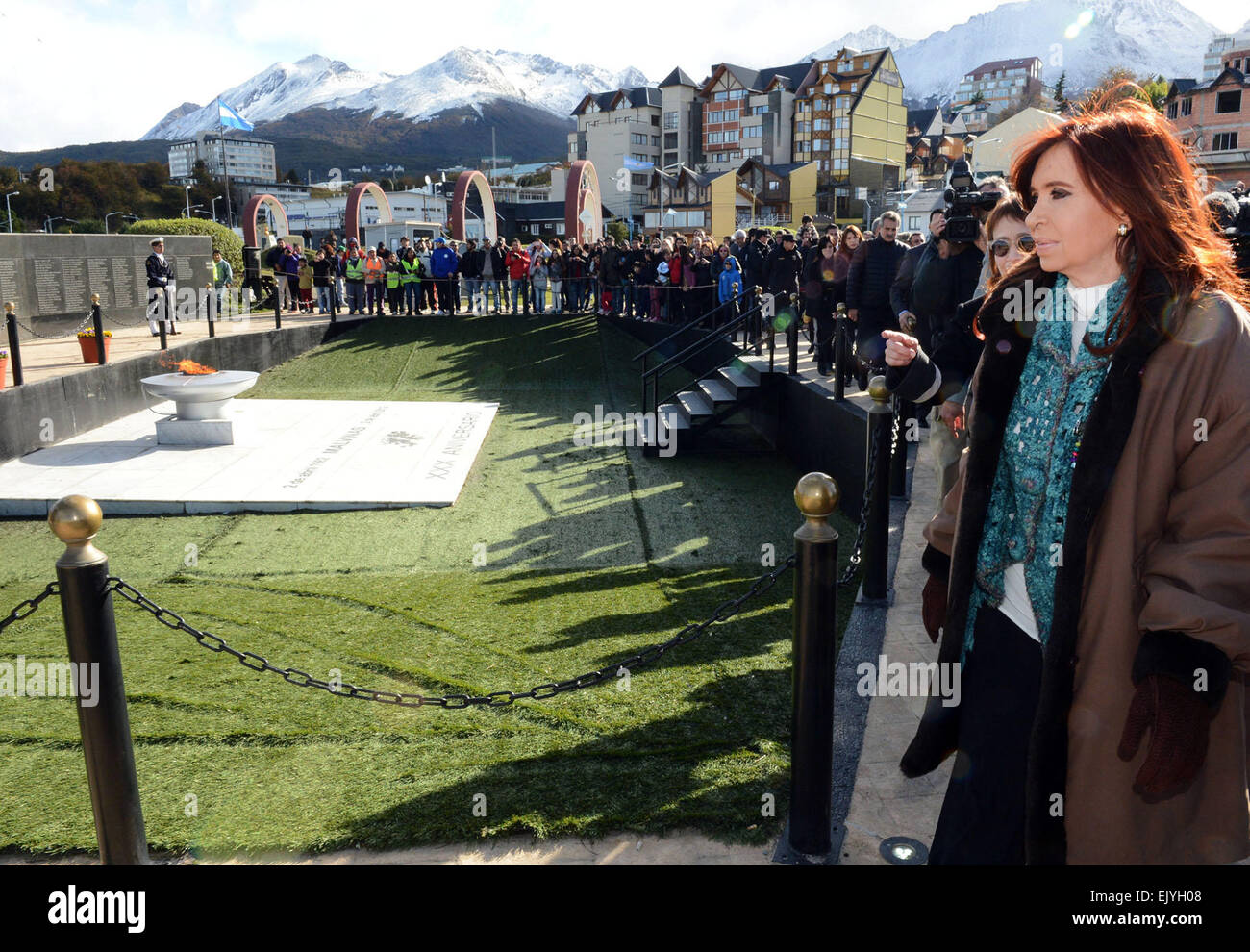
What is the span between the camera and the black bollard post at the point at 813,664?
3129 millimetres

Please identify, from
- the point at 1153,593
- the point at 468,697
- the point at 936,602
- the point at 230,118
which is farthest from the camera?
the point at 230,118

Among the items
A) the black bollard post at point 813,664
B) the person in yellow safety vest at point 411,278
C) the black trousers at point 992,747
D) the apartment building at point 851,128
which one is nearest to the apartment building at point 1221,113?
the apartment building at point 851,128

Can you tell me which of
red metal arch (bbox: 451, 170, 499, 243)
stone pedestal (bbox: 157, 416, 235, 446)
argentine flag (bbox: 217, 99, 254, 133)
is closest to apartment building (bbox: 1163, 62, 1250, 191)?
red metal arch (bbox: 451, 170, 499, 243)

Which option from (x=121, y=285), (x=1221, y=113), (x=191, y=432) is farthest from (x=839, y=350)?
(x=1221, y=113)

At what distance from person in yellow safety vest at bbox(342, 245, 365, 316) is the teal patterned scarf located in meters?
22.2

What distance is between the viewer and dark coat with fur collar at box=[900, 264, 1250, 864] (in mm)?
1823

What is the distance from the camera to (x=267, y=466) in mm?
10555

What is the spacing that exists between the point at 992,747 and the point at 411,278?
72.0 feet

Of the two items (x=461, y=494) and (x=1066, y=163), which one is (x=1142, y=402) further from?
(x=461, y=494)

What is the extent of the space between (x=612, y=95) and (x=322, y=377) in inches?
3575

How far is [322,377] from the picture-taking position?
17734 mm

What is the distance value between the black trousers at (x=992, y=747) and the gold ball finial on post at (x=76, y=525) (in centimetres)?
279

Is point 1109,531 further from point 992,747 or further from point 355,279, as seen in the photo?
point 355,279

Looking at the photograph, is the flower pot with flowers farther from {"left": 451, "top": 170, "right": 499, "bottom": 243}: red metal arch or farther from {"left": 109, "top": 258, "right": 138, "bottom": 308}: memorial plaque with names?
{"left": 451, "top": 170, "right": 499, "bottom": 243}: red metal arch
